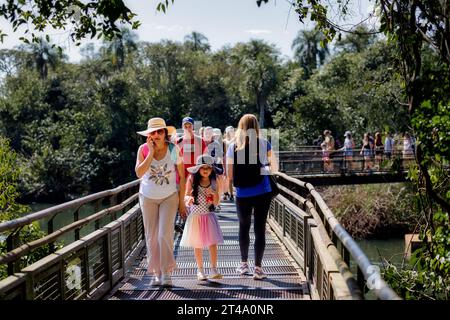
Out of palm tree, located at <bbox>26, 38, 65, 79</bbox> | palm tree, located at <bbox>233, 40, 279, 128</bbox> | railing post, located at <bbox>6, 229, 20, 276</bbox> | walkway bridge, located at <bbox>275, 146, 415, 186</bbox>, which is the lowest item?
walkway bridge, located at <bbox>275, 146, 415, 186</bbox>

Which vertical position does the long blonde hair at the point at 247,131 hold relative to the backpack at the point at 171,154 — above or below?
above

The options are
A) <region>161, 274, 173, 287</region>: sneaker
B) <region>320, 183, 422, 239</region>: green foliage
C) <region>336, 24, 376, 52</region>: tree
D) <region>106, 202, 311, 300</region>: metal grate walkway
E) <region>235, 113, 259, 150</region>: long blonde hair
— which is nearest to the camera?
<region>106, 202, 311, 300</region>: metal grate walkway

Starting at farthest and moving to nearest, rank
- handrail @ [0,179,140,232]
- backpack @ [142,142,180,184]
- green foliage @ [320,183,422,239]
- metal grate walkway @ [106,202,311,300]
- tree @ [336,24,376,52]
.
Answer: tree @ [336,24,376,52] → green foliage @ [320,183,422,239] → backpack @ [142,142,180,184] → metal grate walkway @ [106,202,311,300] → handrail @ [0,179,140,232]

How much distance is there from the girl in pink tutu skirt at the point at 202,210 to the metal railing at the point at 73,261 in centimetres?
93

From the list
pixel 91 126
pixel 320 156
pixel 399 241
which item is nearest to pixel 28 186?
pixel 91 126

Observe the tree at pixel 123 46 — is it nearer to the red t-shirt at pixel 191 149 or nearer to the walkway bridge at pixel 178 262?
the red t-shirt at pixel 191 149

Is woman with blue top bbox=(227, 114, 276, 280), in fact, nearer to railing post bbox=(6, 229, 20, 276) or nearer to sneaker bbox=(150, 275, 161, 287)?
sneaker bbox=(150, 275, 161, 287)

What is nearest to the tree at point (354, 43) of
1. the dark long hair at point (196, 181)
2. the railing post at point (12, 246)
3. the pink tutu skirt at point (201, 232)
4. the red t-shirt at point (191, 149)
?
the red t-shirt at point (191, 149)

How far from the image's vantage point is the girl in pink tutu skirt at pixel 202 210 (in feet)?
25.6

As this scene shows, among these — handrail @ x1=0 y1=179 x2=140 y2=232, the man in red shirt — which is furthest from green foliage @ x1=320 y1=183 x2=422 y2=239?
handrail @ x1=0 y1=179 x2=140 y2=232

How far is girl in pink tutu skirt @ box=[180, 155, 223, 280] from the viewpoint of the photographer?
25.6 feet

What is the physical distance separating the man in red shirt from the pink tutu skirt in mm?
2398

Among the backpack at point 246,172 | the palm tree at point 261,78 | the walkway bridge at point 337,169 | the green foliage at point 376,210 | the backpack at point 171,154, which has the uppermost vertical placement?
the palm tree at point 261,78

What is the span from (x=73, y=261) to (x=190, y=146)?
14.0 ft
